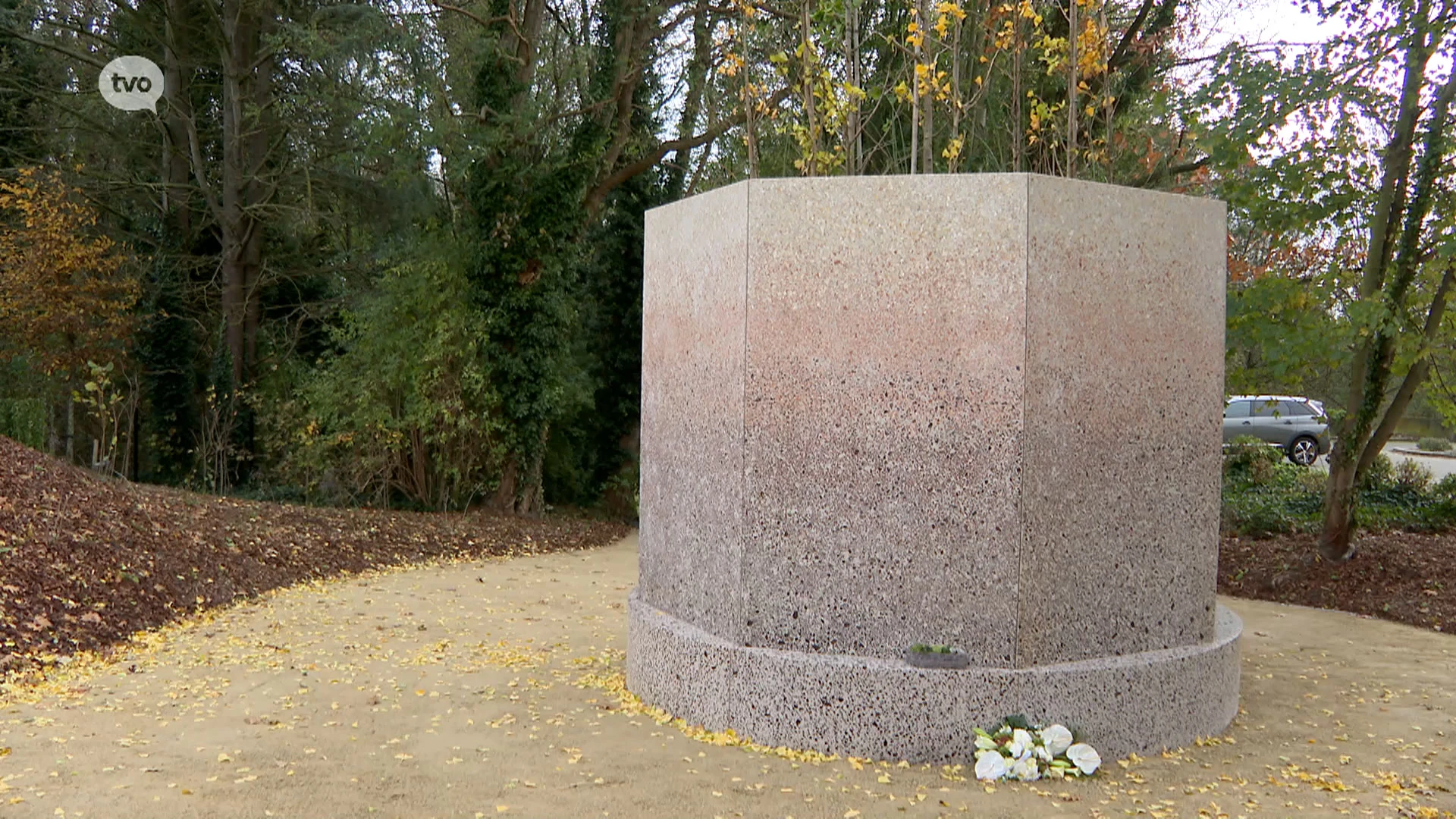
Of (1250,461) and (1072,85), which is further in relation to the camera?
(1250,461)

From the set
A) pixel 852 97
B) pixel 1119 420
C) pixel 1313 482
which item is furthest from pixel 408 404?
pixel 1313 482

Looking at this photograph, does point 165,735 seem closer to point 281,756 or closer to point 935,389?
point 281,756

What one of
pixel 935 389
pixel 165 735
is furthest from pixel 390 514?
pixel 935 389

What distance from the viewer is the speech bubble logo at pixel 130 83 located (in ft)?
48.1

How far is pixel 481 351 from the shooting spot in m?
12.2

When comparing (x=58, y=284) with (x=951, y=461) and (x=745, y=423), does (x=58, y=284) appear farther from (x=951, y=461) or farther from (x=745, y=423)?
(x=951, y=461)

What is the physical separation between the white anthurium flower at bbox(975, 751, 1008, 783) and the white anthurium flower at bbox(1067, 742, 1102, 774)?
28 cm

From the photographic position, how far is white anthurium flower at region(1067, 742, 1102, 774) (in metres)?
4.09

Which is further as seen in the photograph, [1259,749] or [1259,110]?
[1259,110]

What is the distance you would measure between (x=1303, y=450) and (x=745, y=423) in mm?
18544

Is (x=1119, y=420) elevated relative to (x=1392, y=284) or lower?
lower

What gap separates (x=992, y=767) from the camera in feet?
13.1

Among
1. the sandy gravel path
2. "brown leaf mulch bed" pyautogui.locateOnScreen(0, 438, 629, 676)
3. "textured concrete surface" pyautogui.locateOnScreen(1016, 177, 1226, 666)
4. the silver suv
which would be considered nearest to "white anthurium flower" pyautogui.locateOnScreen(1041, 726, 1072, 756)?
the sandy gravel path

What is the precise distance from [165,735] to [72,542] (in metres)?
3.04
